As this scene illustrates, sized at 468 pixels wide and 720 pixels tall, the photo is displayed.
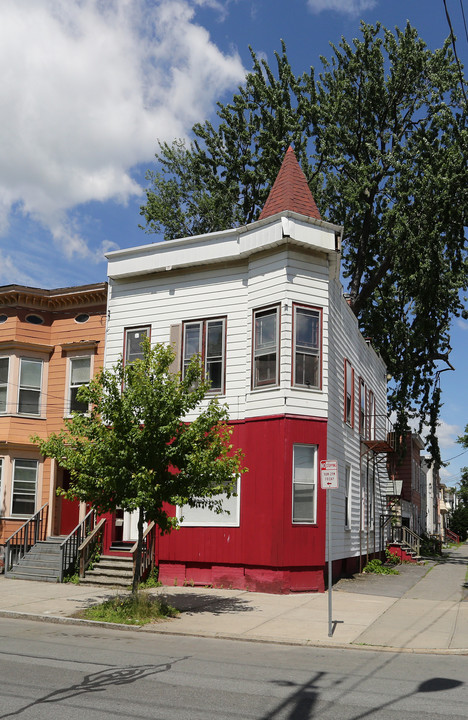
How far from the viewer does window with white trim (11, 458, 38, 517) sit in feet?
74.0

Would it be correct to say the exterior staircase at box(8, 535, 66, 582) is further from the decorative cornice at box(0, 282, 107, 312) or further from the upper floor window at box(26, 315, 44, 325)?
the decorative cornice at box(0, 282, 107, 312)

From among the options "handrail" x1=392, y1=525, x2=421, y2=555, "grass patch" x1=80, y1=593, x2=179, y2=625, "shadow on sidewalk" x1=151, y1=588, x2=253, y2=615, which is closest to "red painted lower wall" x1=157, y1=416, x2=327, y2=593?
"shadow on sidewalk" x1=151, y1=588, x2=253, y2=615

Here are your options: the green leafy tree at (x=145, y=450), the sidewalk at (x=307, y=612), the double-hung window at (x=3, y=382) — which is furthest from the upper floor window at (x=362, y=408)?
the double-hung window at (x=3, y=382)

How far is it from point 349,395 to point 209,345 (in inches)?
204

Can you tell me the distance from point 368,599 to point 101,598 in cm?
607

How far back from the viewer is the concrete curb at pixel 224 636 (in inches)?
440

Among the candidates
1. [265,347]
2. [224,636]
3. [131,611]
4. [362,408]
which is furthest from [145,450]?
[362,408]

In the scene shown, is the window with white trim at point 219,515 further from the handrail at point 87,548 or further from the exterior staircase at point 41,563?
the exterior staircase at point 41,563

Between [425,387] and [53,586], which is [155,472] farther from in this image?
[425,387]

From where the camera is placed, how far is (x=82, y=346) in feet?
74.7

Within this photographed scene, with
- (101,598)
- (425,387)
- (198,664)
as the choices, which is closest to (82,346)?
(101,598)

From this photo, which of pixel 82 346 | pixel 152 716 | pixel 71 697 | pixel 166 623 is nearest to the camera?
pixel 152 716

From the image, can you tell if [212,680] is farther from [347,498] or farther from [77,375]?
[77,375]

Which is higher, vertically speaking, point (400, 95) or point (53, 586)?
point (400, 95)
